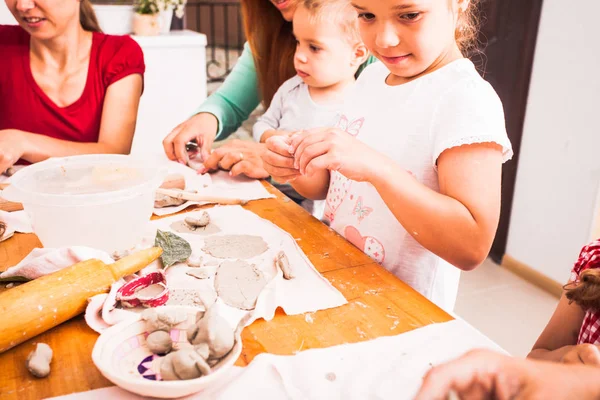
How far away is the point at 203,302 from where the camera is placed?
78 centimetres

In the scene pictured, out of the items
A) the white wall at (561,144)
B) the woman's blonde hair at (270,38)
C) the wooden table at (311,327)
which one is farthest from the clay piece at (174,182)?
the white wall at (561,144)

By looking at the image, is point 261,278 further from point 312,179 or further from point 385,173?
point 312,179

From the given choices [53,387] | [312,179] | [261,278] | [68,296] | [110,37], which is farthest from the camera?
[110,37]

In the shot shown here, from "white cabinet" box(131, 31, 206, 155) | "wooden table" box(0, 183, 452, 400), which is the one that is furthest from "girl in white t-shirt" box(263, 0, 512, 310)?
"white cabinet" box(131, 31, 206, 155)

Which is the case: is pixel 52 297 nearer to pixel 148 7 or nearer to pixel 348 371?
pixel 348 371

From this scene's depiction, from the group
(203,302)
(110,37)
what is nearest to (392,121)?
(203,302)

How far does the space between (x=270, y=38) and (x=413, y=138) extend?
39.3 inches

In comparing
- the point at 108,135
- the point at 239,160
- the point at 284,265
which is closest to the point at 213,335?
the point at 284,265

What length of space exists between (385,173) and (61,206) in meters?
0.55

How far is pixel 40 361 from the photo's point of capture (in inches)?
24.8

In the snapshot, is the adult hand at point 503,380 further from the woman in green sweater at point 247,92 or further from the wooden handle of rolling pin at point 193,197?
the woman in green sweater at point 247,92

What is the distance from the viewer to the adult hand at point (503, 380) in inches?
16.9

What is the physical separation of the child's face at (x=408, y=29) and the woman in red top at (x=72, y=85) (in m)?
1.06

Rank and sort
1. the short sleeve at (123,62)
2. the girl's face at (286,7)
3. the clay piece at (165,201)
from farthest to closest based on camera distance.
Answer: the short sleeve at (123,62), the girl's face at (286,7), the clay piece at (165,201)
